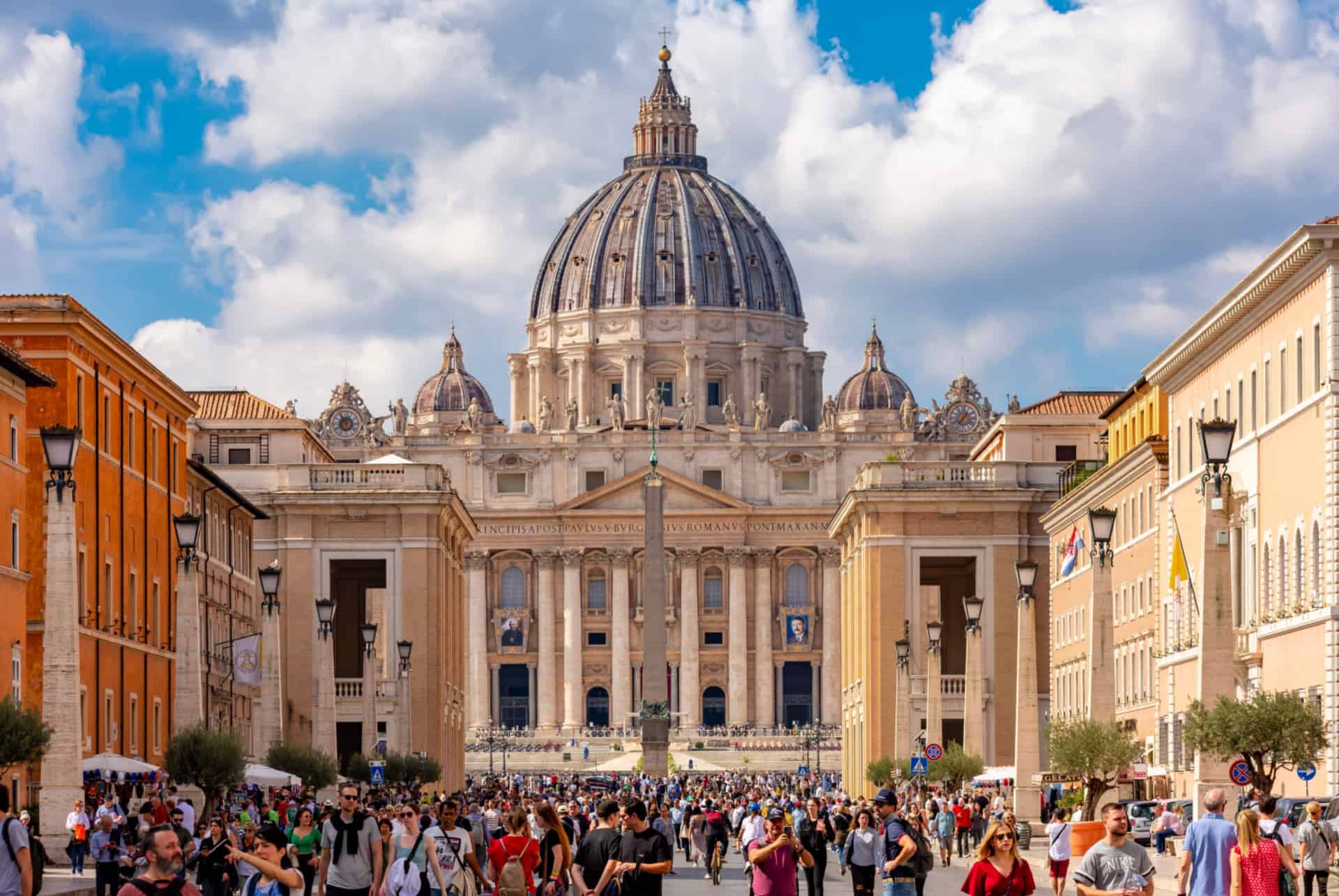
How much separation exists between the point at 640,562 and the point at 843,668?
171ft

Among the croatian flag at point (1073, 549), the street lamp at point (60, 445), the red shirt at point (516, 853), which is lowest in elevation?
the red shirt at point (516, 853)

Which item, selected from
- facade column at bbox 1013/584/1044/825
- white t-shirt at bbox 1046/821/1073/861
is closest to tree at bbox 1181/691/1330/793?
facade column at bbox 1013/584/1044/825

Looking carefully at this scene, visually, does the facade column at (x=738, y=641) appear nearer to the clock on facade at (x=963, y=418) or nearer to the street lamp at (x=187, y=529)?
the clock on facade at (x=963, y=418)

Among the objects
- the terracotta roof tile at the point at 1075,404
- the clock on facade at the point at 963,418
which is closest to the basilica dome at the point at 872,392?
the clock on facade at the point at 963,418

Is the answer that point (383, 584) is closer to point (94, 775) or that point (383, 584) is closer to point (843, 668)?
point (843, 668)

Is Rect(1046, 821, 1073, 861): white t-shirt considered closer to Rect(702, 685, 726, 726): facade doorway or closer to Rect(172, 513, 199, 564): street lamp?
Rect(172, 513, 199, 564): street lamp

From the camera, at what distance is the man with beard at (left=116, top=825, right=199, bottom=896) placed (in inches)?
578

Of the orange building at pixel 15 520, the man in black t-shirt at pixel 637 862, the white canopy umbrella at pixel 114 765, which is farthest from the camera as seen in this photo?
the orange building at pixel 15 520

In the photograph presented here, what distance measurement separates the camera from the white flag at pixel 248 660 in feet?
180

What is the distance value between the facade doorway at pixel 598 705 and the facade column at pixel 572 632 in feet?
10.7

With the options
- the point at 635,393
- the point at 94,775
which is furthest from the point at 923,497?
the point at 635,393

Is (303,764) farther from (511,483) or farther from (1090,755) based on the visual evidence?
(511,483)

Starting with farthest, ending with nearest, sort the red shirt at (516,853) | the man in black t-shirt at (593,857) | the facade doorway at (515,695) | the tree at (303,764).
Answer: the facade doorway at (515,695) < the tree at (303,764) < the red shirt at (516,853) < the man in black t-shirt at (593,857)

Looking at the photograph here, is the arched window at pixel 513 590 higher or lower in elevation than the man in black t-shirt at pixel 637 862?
higher
